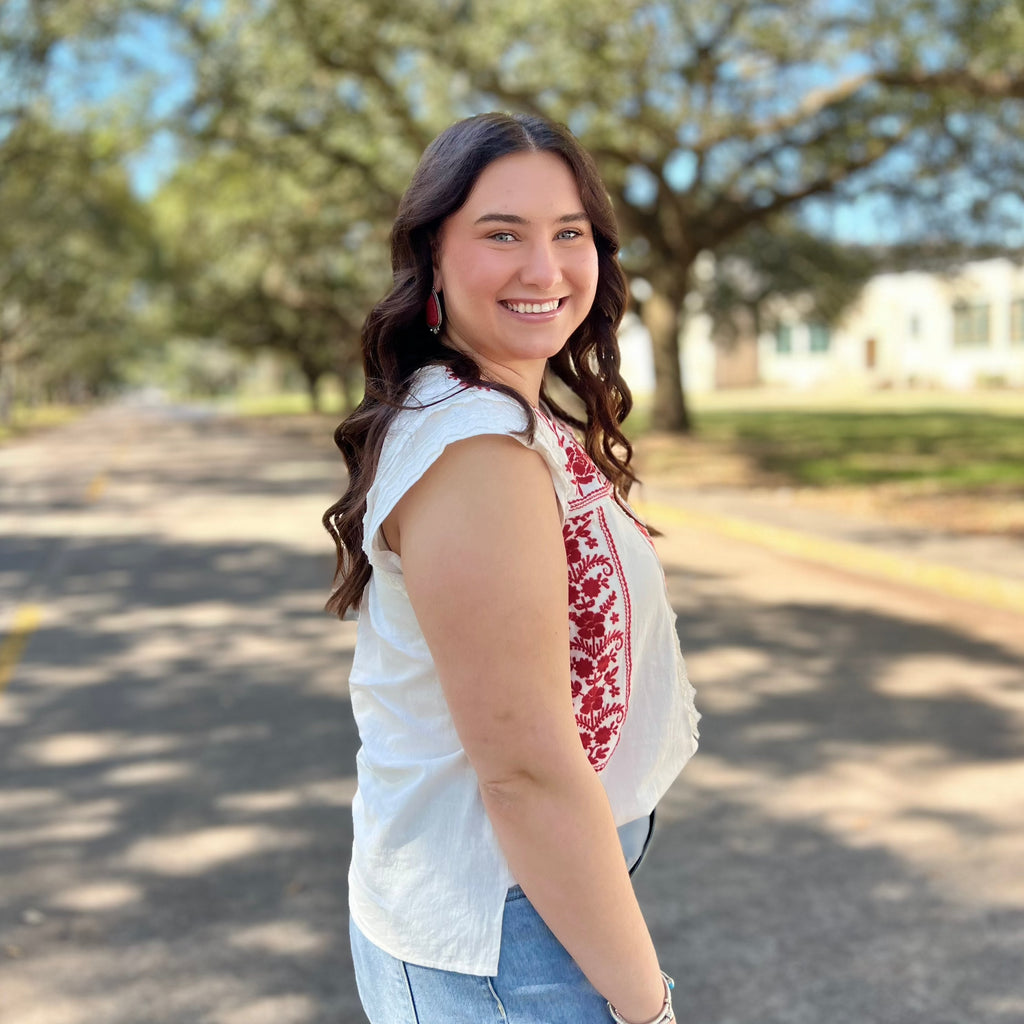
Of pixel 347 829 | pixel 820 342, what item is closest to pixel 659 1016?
pixel 347 829

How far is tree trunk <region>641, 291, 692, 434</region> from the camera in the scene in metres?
23.4

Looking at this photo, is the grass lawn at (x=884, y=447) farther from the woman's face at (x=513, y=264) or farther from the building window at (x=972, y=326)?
the building window at (x=972, y=326)

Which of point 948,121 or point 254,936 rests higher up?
point 948,121

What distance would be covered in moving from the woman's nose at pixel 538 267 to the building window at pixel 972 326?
51.9 metres

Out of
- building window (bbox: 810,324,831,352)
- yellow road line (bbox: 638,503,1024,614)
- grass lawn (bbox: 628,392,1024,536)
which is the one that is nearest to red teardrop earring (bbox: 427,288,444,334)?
yellow road line (bbox: 638,503,1024,614)

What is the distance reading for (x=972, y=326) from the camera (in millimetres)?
51125

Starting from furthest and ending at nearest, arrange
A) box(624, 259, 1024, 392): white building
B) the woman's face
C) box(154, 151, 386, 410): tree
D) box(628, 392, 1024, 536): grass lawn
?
box(624, 259, 1024, 392): white building
box(154, 151, 386, 410): tree
box(628, 392, 1024, 536): grass lawn
the woman's face

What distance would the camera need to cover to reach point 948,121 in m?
17.5

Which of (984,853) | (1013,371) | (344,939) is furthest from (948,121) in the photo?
(1013,371)

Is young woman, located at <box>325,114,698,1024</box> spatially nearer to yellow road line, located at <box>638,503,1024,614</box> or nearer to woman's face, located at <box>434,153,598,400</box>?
woman's face, located at <box>434,153,598,400</box>

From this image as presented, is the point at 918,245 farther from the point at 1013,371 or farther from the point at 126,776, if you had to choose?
the point at 1013,371

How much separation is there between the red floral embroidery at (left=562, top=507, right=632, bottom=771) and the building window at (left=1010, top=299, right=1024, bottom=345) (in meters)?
51.7

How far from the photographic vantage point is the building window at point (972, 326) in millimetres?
50147

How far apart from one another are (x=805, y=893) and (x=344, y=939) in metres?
1.51
